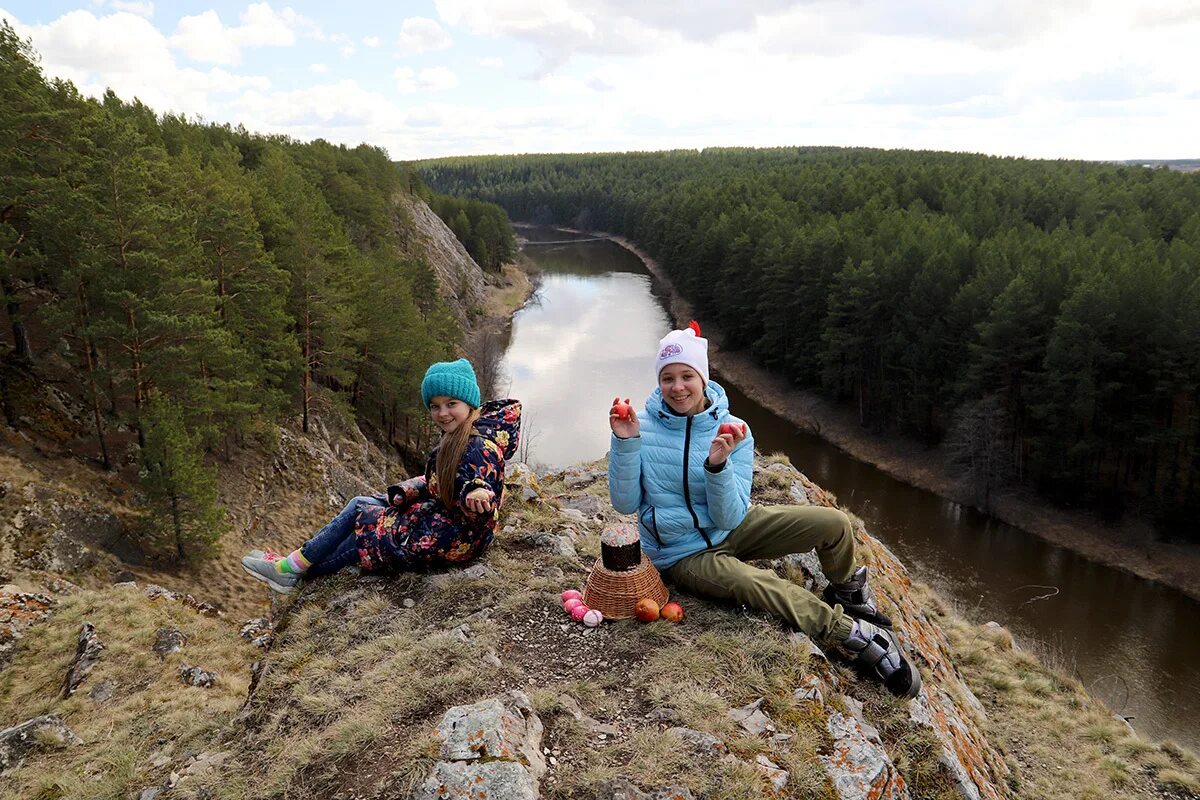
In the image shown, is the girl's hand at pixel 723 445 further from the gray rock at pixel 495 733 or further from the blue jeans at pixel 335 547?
the blue jeans at pixel 335 547

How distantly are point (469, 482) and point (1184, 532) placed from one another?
29.5 m

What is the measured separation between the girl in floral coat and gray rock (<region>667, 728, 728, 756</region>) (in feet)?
7.70

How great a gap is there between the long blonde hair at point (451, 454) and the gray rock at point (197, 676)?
10.8ft

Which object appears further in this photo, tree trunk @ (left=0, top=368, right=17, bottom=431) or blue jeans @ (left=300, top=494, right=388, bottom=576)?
tree trunk @ (left=0, top=368, right=17, bottom=431)

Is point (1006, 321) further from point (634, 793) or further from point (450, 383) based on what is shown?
point (634, 793)

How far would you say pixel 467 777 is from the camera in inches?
147

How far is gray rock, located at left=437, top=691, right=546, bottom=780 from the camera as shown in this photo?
153 inches

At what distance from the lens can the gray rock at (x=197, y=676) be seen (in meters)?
6.83

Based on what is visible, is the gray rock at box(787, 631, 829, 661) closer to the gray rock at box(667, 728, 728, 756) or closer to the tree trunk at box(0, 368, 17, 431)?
the gray rock at box(667, 728, 728, 756)

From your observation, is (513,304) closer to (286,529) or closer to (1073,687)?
(286,529)

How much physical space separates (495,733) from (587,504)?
5.44m

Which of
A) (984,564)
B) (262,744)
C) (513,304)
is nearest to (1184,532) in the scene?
(984,564)

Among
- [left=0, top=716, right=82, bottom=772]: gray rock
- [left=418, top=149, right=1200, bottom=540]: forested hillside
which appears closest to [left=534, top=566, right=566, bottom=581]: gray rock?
[left=0, top=716, right=82, bottom=772]: gray rock

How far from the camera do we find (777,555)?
5.66m
